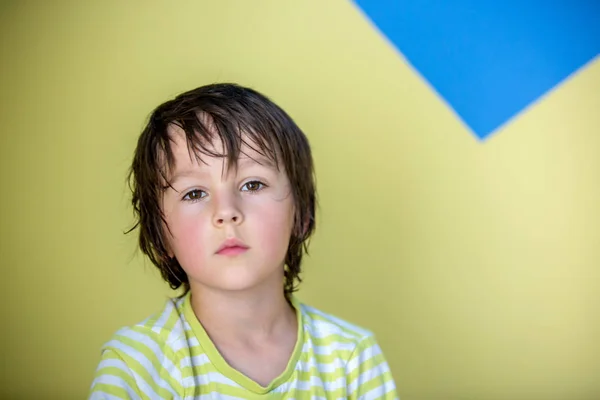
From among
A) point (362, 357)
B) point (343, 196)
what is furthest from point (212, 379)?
point (343, 196)

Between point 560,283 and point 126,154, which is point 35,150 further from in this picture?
point 560,283

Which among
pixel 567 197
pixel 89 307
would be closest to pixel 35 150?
pixel 89 307

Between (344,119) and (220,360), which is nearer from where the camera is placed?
(220,360)

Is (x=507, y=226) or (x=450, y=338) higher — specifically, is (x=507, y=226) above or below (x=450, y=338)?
above

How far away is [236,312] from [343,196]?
48 centimetres

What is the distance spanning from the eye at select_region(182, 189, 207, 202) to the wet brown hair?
4cm

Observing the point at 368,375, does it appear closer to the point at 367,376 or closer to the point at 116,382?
the point at 367,376

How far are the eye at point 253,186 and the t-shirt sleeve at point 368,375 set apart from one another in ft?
0.90

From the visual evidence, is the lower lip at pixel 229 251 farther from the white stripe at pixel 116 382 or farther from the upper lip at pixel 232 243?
the white stripe at pixel 116 382

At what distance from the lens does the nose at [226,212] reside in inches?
37.1

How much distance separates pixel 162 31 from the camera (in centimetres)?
140

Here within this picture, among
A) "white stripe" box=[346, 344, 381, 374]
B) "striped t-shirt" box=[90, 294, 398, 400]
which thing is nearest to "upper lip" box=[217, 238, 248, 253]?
"striped t-shirt" box=[90, 294, 398, 400]

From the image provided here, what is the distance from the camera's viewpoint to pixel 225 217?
94 centimetres

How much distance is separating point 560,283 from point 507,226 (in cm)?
16
